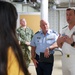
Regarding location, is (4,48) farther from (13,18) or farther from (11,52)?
(13,18)

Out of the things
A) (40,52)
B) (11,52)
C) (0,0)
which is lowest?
(40,52)

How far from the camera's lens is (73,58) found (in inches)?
113

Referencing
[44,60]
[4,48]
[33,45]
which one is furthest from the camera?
A: [33,45]

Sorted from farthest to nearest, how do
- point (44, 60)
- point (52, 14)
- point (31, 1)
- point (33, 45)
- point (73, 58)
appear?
1. point (52, 14)
2. point (31, 1)
3. point (33, 45)
4. point (44, 60)
5. point (73, 58)

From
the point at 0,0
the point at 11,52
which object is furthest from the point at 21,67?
the point at 0,0

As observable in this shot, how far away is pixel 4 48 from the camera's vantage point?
1166mm

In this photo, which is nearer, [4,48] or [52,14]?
[4,48]

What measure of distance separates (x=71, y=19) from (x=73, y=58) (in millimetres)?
580

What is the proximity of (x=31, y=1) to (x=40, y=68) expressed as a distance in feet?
15.4

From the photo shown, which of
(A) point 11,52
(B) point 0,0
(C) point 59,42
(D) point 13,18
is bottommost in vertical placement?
(C) point 59,42

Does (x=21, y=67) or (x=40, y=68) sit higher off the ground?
(x=21, y=67)

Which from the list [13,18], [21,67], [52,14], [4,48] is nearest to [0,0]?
[13,18]

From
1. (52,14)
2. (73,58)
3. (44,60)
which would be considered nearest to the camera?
(73,58)

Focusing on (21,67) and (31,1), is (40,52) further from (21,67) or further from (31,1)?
(31,1)
